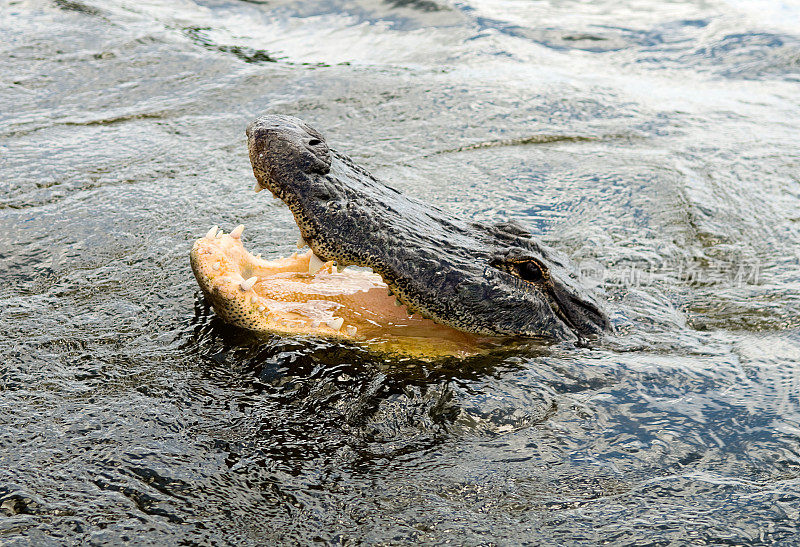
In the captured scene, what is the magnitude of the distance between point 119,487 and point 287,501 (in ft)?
2.25

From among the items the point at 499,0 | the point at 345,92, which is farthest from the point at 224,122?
the point at 499,0

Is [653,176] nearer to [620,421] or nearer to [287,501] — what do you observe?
[620,421]

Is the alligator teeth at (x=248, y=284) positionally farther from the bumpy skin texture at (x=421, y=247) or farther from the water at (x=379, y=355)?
the bumpy skin texture at (x=421, y=247)

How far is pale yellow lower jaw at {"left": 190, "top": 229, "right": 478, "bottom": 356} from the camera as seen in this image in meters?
3.86

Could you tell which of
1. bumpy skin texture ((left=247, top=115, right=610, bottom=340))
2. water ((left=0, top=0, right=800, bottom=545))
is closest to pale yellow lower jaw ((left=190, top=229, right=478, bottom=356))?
water ((left=0, top=0, right=800, bottom=545))

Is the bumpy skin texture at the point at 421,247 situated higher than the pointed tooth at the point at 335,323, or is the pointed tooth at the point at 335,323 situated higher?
the bumpy skin texture at the point at 421,247

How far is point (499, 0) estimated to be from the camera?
1223 centimetres

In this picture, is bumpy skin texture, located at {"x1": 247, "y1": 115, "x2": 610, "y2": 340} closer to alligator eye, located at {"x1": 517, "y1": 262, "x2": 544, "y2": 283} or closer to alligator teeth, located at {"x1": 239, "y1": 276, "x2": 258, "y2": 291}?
alligator eye, located at {"x1": 517, "y1": 262, "x2": 544, "y2": 283}

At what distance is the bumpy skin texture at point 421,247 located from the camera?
3.37m

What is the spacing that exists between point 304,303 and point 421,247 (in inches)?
29.9

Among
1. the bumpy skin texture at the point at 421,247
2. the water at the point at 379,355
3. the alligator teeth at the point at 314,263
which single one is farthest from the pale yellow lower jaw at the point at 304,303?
the alligator teeth at the point at 314,263

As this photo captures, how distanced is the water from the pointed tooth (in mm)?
147

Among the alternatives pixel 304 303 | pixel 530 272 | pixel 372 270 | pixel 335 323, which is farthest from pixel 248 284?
pixel 530 272

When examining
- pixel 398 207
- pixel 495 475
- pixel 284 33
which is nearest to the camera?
pixel 495 475
